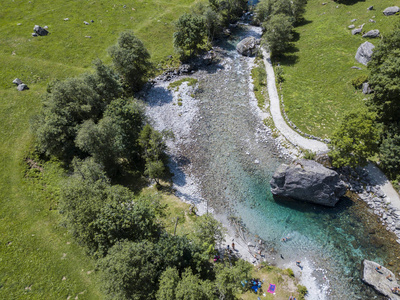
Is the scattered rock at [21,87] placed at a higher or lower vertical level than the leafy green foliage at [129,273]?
higher

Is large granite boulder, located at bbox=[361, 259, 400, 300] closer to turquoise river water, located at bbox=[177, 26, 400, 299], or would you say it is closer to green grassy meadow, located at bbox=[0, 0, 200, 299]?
turquoise river water, located at bbox=[177, 26, 400, 299]

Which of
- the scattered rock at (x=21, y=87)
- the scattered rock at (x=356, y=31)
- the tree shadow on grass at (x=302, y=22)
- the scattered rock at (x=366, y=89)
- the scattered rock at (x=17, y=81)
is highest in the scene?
the scattered rock at (x=17, y=81)

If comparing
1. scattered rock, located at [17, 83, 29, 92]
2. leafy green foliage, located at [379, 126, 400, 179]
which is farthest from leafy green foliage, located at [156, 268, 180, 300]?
scattered rock, located at [17, 83, 29, 92]

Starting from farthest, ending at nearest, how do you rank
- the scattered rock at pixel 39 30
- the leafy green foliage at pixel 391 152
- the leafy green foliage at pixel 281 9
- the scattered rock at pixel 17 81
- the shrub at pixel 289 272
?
the scattered rock at pixel 39 30
the leafy green foliage at pixel 281 9
the scattered rock at pixel 17 81
the leafy green foliage at pixel 391 152
the shrub at pixel 289 272

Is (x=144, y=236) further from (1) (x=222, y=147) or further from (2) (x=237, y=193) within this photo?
(1) (x=222, y=147)

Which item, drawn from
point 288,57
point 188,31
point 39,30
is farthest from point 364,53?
point 39,30

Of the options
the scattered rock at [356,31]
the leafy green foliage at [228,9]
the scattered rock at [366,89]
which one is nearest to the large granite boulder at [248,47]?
the leafy green foliage at [228,9]

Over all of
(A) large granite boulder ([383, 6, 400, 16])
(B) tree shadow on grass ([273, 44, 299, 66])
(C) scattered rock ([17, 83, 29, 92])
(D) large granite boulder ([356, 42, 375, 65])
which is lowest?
(B) tree shadow on grass ([273, 44, 299, 66])

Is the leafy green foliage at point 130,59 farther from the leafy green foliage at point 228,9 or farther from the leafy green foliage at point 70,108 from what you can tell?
the leafy green foliage at point 228,9
